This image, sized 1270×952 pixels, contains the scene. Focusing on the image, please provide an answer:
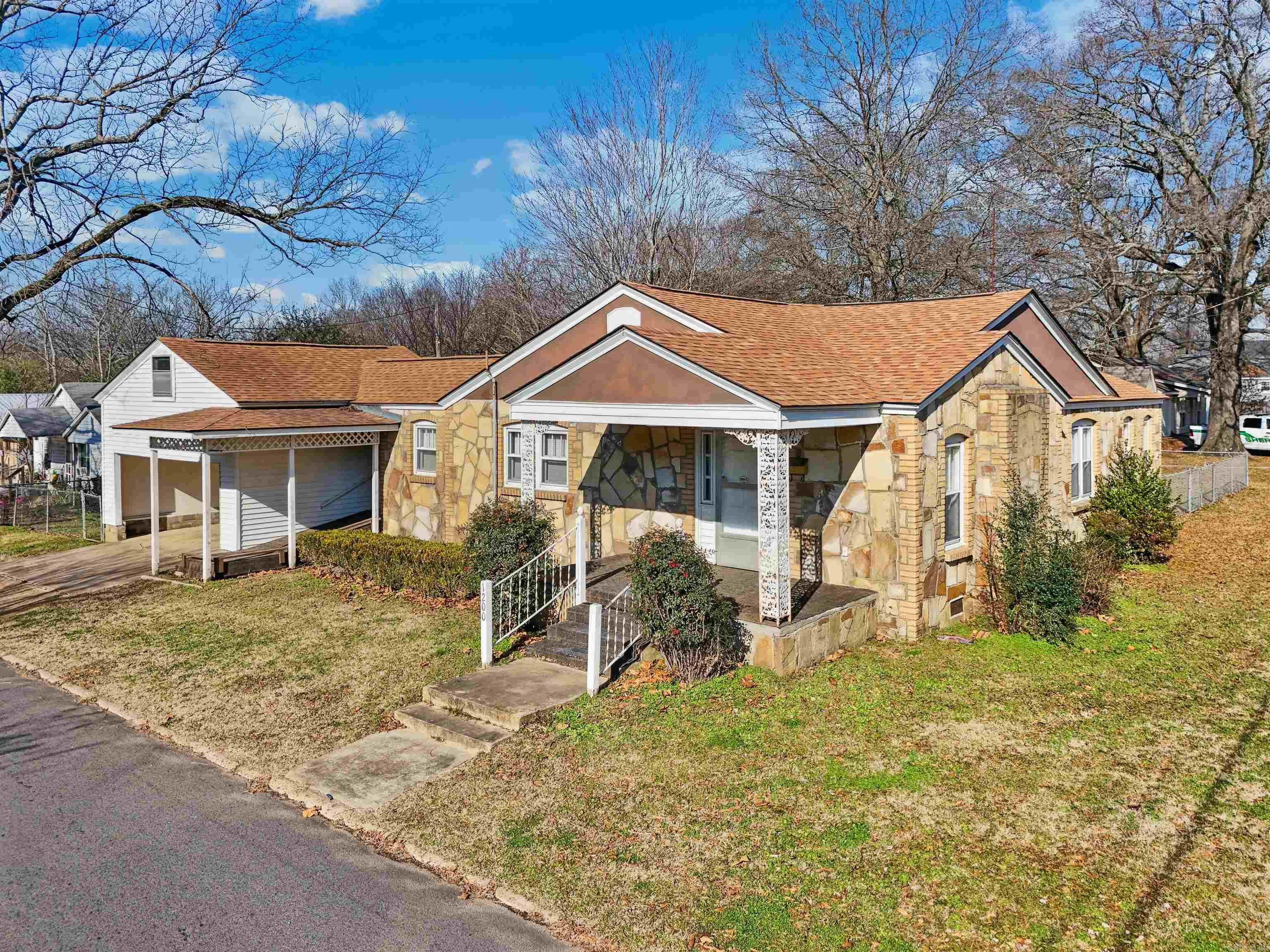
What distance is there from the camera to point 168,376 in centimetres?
1917

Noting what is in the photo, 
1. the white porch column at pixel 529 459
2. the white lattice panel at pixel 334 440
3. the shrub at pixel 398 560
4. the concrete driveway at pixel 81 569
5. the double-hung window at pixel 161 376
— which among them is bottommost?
the concrete driveway at pixel 81 569

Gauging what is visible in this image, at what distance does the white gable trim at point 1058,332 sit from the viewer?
13445 mm

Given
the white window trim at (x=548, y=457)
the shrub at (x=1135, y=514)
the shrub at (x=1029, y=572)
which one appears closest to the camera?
the shrub at (x=1029, y=572)

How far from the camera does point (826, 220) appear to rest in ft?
99.9

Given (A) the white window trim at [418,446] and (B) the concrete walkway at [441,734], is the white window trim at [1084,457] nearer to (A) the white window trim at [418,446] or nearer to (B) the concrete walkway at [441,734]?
(B) the concrete walkway at [441,734]

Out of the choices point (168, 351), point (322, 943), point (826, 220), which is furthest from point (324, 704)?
point (826, 220)

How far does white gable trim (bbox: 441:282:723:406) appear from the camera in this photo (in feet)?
43.0

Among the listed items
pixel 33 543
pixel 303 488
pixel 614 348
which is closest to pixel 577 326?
pixel 614 348

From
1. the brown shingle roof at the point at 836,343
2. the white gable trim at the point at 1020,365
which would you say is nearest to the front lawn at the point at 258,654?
the brown shingle roof at the point at 836,343

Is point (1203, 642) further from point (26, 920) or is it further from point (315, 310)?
point (315, 310)

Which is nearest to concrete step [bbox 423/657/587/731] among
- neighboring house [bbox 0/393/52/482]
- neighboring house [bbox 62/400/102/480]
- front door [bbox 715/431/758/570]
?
front door [bbox 715/431/758/570]

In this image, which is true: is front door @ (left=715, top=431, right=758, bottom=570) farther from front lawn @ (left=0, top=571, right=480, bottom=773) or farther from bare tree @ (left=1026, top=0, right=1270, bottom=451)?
bare tree @ (left=1026, top=0, right=1270, bottom=451)

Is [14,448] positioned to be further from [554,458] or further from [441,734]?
[441,734]

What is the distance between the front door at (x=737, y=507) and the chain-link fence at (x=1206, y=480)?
30.4ft
